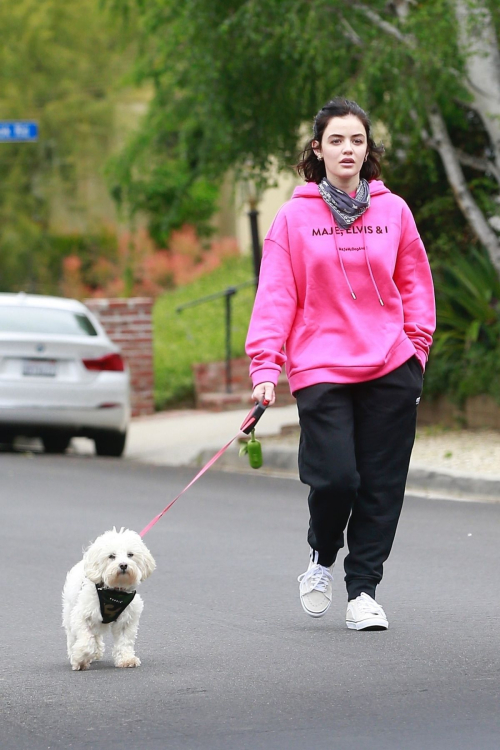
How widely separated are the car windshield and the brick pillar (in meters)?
4.20

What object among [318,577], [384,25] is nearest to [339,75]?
[384,25]

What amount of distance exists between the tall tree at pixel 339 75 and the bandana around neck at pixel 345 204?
20.9ft

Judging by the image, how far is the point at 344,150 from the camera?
17.5ft

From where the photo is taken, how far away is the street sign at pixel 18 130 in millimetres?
18281

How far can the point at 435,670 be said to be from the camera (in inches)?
192

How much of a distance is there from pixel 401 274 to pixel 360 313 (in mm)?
283

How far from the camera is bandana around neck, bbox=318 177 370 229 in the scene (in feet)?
17.4

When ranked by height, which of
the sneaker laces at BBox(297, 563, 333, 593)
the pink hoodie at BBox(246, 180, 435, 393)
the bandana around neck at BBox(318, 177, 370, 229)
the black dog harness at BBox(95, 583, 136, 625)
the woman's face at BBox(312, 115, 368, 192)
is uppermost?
the woman's face at BBox(312, 115, 368, 192)

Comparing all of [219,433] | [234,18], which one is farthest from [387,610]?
[219,433]

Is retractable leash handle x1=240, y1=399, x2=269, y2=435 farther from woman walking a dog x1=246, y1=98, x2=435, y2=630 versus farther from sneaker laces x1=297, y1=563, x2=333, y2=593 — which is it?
sneaker laces x1=297, y1=563, x2=333, y2=593

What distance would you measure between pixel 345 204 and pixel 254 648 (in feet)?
5.46

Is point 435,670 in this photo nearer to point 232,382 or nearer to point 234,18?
point 234,18

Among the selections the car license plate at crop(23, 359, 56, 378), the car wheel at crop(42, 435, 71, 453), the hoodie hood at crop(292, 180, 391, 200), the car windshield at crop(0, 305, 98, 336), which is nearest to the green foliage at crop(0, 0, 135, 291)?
the car wheel at crop(42, 435, 71, 453)

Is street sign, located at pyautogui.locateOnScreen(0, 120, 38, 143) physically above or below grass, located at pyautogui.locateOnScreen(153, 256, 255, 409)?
above
